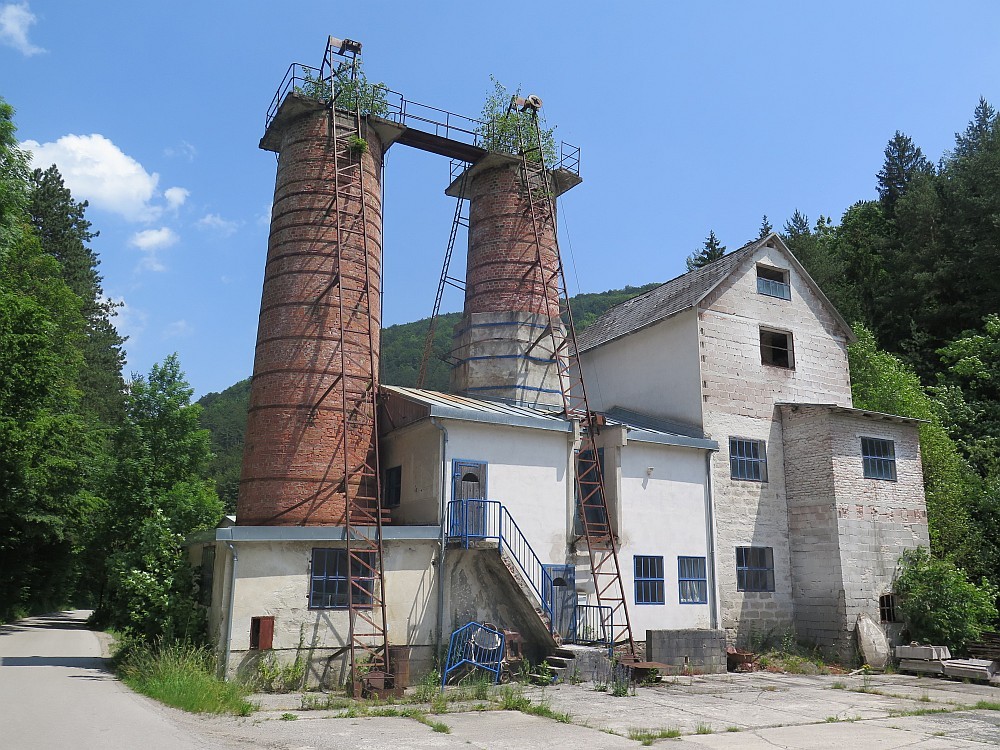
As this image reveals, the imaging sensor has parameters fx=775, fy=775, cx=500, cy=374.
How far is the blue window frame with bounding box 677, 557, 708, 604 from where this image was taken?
19250 mm

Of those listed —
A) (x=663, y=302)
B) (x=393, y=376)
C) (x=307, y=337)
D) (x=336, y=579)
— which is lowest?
(x=336, y=579)

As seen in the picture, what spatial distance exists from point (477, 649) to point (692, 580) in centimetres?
649

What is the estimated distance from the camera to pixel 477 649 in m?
15.7

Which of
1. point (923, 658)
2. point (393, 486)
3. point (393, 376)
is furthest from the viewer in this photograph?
point (393, 376)

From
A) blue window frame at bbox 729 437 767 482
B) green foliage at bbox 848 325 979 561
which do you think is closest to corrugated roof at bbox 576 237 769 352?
blue window frame at bbox 729 437 767 482

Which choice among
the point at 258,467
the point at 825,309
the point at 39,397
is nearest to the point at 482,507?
the point at 258,467

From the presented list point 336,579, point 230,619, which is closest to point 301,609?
point 336,579

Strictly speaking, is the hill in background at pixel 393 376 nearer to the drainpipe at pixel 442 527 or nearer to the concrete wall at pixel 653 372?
the concrete wall at pixel 653 372

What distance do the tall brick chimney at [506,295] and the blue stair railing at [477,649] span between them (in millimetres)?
8172

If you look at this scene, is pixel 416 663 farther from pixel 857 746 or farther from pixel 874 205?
pixel 874 205

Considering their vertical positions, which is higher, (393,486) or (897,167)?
(897,167)

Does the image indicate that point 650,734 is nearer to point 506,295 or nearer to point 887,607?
point 887,607

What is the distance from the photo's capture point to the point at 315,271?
19422 millimetres

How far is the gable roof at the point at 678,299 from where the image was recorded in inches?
886
